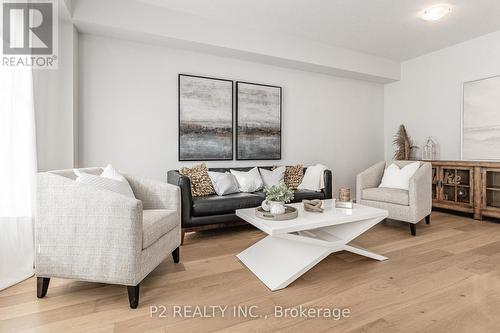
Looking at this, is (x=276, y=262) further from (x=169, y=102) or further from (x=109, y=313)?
(x=169, y=102)

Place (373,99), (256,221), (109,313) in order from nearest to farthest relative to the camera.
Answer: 1. (109,313)
2. (256,221)
3. (373,99)

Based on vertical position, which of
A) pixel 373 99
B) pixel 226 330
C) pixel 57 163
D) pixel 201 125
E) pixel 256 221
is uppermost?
pixel 373 99

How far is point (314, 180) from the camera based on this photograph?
3.64m

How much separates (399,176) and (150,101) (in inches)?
→ 129

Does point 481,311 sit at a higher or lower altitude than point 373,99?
lower

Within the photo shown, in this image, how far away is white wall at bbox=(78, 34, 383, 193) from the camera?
316 cm

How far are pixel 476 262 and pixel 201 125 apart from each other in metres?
3.21

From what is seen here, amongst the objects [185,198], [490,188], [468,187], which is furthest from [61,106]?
[490,188]

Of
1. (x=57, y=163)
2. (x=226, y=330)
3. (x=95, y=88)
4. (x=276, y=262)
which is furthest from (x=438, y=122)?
(x=57, y=163)

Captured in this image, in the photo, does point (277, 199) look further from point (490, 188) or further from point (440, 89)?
point (440, 89)

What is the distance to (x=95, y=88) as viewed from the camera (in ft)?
10.3

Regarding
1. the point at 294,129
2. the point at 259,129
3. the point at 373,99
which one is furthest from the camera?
the point at 373,99

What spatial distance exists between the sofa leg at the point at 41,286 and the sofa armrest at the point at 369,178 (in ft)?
10.9

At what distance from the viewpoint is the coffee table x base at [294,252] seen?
1.91 m
